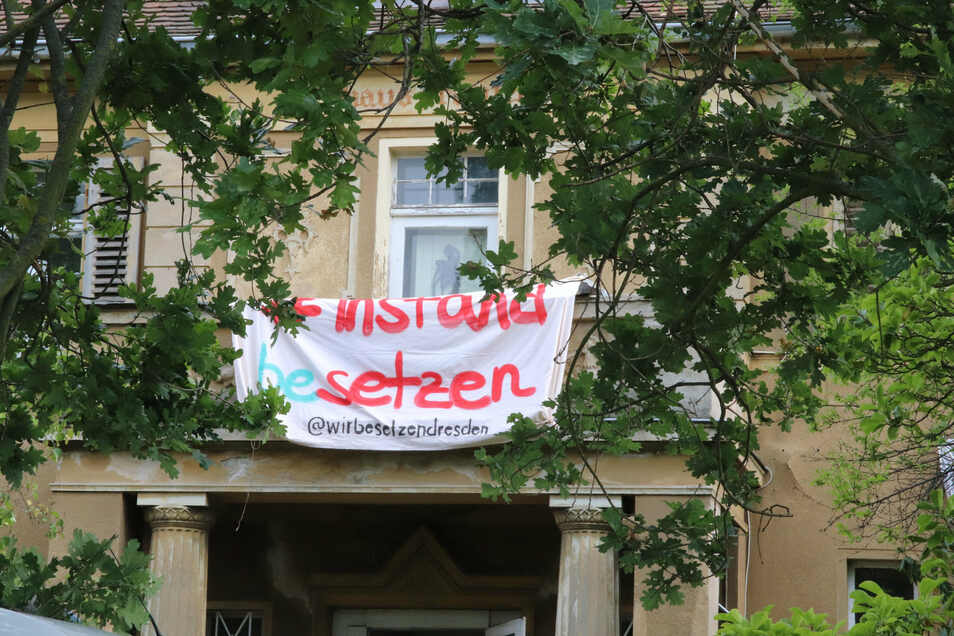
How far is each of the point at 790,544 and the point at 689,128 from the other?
7920mm

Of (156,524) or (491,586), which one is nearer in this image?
(156,524)

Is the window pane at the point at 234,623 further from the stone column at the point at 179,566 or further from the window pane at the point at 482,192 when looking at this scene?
the window pane at the point at 482,192

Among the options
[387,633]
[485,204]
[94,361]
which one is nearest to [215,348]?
[94,361]

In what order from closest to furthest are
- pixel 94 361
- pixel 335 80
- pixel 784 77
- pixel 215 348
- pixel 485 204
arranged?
pixel 335 80, pixel 784 77, pixel 94 361, pixel 215 348, pixel 485 204

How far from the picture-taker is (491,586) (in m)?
14.5

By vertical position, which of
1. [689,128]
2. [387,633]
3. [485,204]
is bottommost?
[387,633]

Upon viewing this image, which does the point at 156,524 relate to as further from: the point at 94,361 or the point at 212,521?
the point at 94,361

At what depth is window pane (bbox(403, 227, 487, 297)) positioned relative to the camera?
13906 millimetres

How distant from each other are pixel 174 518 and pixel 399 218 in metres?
3.28

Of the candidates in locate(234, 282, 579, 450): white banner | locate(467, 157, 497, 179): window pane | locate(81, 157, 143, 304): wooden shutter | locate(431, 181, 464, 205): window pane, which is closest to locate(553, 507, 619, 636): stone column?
locate(234, 282, 579, 450): white banner

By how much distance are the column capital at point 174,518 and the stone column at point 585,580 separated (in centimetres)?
289

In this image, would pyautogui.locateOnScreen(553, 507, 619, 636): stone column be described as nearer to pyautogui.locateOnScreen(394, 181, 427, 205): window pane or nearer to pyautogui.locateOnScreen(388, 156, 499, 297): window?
pyautogui.locateOnScreen(388, 156, 499, 297): window

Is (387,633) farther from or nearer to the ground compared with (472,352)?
nearer to the ground

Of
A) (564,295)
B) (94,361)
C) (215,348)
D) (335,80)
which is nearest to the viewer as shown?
(335,80)
